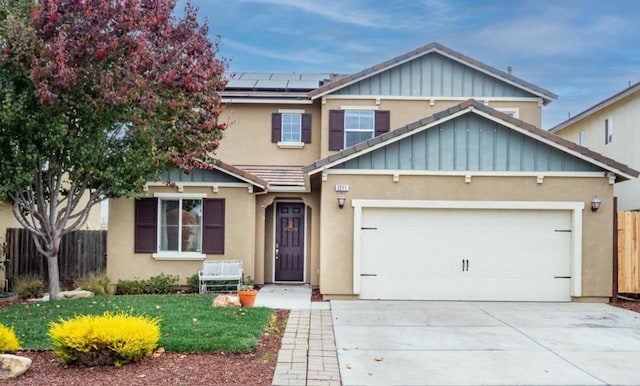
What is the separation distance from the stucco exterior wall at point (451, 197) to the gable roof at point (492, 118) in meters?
0.42

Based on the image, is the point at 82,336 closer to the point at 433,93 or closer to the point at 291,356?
the point at 291,356

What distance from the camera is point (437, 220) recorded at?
486 inches

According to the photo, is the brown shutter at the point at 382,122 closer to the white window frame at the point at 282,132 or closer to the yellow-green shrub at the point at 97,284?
the white window frame at the point at 282,132

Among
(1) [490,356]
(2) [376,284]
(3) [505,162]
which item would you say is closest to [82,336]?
(1) [490,356]

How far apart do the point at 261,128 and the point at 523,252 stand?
870 centimetres

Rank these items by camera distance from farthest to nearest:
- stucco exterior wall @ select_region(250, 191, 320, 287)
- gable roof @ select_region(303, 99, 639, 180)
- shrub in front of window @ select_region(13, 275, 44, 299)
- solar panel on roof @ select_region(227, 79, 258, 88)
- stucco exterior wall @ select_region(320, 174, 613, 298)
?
solar panel on roof @ select_region(227, 79, 258, 88) < stucco exterior wall @ select_region(250, 191, 320, 287) < shrub in front of window @ select_region(13, 275, 44, 299) < stucco exterior wall @ select_region(320, 174, 613, 298) < gable roof @ select_region(303, 99, 639, 180)

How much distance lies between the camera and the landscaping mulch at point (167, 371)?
5.93 m

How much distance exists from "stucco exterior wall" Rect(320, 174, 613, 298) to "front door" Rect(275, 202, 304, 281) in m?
3.01

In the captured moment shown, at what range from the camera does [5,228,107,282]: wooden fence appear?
1380 centimetres

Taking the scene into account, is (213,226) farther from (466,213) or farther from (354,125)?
(466,213)

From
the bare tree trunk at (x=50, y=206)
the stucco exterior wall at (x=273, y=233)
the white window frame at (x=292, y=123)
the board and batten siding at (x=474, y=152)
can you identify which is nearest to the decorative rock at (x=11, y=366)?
the bare tree trunk at (x=50, y=206)

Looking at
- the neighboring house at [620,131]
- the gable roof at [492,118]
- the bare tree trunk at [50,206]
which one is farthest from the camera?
the neighboring house at [620,131]

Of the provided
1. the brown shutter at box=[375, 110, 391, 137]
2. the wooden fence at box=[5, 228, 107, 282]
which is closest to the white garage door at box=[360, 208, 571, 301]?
the brown shutter at box=[375, 110, 391, 137]

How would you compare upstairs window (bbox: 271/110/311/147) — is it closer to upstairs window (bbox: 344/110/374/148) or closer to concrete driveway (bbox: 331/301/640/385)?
upstairs window (bbox: 344/110/374/148)
